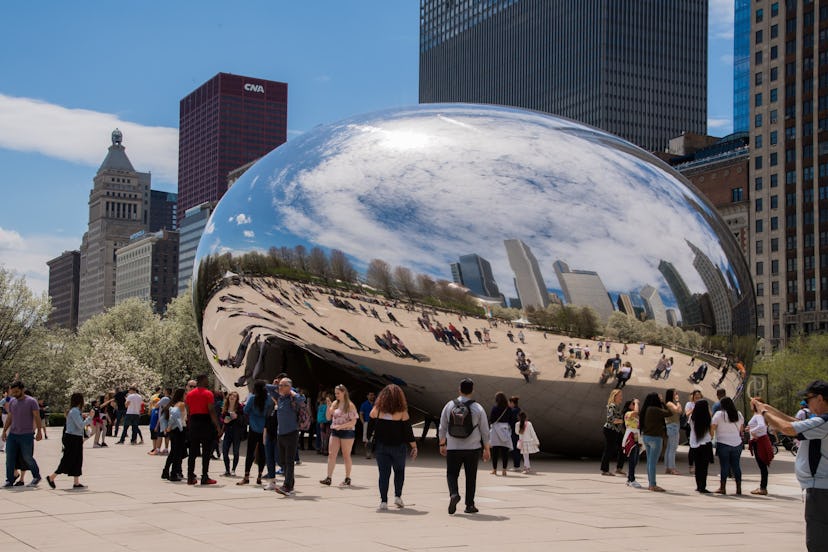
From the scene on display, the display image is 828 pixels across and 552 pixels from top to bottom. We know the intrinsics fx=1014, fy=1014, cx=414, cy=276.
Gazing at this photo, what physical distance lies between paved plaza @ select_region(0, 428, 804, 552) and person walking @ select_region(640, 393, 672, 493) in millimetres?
349

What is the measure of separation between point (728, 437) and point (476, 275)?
4.61m

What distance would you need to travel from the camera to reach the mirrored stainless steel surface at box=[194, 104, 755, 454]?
644 inches

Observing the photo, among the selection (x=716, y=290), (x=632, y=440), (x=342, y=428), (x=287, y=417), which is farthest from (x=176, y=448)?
(x=716, y=290)

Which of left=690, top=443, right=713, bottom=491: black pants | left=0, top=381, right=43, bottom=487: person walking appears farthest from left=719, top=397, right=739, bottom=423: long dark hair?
left=0, top=381, right=43, bottom=487: person walking

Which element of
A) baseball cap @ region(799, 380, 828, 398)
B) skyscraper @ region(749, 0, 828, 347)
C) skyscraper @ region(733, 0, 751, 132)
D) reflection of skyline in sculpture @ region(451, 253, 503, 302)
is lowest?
baseball cap @ region(799, 380, 828, 398)

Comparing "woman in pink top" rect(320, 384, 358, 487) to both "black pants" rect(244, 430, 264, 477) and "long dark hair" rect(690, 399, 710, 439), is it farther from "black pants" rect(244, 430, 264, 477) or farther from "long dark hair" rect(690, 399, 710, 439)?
"long dark hair" rect(690, 399, 710, 439)

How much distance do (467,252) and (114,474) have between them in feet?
21.6

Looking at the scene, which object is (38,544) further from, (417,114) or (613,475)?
(417,114)

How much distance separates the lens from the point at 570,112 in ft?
550

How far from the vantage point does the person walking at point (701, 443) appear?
45.4ft

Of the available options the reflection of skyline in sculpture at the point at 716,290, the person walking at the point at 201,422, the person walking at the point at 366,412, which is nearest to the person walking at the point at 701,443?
the reflection of skyline in sculpture at the point at 716,290

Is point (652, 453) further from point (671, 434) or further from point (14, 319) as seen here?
point (14, 319)

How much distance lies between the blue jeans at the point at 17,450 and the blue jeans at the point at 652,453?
8434mm

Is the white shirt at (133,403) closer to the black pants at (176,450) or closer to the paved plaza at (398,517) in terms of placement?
the paved plaza at (398,517)
